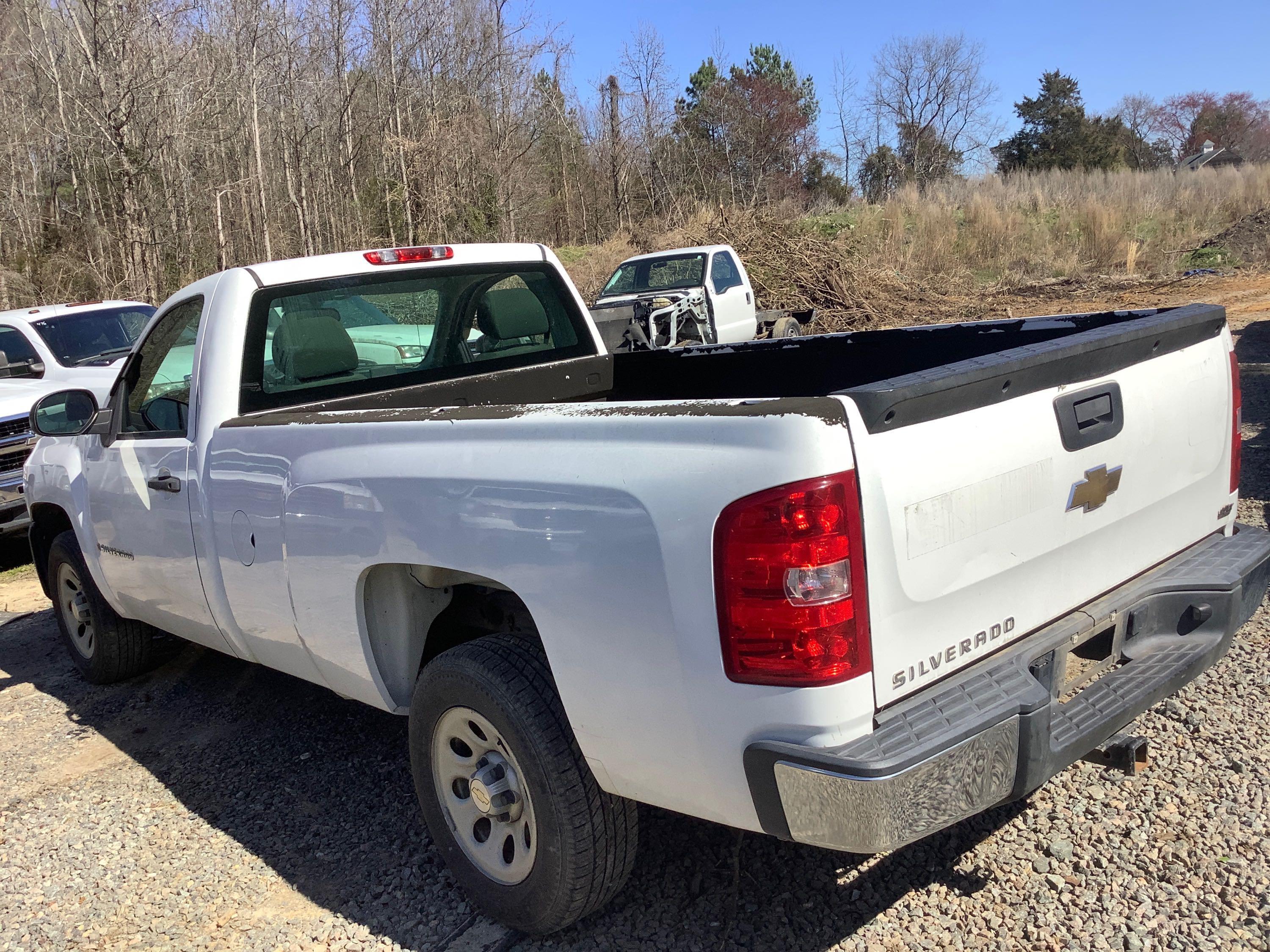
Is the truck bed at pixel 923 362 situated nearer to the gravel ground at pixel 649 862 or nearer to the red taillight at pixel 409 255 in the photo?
the red taillight at pixel 409 255

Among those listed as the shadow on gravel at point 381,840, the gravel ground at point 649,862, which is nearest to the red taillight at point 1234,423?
the gravel ground at point 649,862

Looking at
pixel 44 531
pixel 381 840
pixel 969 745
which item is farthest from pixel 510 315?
pixel 44 531

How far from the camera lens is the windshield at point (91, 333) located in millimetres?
9672

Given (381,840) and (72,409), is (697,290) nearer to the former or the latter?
(72,409)

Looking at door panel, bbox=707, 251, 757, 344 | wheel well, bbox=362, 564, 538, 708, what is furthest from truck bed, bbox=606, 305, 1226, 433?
door panel, bbox=707, 251, 757, 344

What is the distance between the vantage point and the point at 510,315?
4.42 meters

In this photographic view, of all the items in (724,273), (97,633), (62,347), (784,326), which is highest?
(724,273)

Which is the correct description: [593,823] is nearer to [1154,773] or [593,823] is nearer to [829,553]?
[829,553]

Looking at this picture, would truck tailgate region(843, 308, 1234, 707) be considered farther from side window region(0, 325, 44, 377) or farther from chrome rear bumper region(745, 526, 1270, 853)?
side window region(0, 325, 44, 377)

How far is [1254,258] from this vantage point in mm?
22188

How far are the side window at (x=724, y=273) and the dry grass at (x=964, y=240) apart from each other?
10.9ft

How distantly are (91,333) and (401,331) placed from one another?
725cm

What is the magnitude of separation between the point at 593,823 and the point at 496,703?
0.40 meters

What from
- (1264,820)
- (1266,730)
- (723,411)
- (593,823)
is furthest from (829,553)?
(1266,730)
